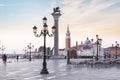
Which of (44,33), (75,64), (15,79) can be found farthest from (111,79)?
(75,64)

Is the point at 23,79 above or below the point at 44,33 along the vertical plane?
below

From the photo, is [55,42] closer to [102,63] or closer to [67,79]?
[102,63]

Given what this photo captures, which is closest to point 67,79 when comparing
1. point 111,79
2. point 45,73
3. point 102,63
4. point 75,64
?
point 111,79

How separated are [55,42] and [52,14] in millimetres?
10105

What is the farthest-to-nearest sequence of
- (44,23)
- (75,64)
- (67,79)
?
(75,64)
(44,23)
(67,79)

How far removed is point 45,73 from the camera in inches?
1148

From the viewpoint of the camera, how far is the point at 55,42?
121 m

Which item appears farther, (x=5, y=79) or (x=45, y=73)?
(x=45, y=73)

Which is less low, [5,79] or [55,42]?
[55,42]

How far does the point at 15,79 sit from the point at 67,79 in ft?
11.7

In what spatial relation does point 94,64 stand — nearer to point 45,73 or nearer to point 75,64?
point 75,64

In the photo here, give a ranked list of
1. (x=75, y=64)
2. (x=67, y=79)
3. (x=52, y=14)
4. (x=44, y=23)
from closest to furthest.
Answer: (x=67, y=79), (x=44, y=23), (x=75, y=64), (x=52, y=14)

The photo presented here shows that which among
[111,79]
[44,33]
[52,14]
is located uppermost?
[52,14]

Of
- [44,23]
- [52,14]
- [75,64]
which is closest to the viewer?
[44,23]
